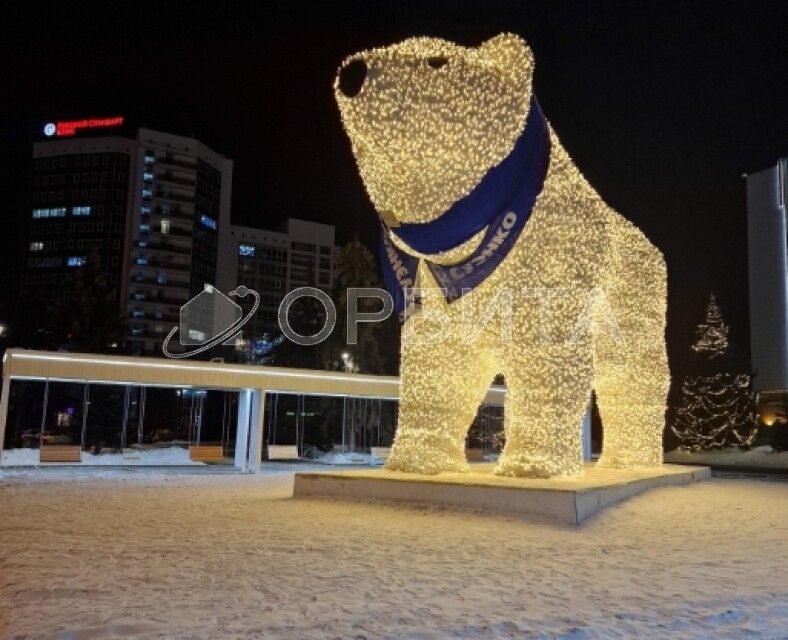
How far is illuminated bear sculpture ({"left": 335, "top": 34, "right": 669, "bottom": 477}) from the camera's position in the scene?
7.49m

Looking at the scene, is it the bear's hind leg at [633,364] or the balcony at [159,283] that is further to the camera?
the balcony at [159,283]

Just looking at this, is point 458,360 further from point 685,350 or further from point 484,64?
point 685,350

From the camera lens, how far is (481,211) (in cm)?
780

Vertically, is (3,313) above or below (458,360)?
above

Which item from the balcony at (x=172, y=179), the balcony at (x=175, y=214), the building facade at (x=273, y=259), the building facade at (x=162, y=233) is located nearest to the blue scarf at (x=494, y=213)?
the building facade at (x=162, y=233)

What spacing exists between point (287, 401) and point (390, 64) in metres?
31.5

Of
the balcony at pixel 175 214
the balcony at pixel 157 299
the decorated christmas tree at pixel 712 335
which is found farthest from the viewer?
the balcony at pixel 175 214

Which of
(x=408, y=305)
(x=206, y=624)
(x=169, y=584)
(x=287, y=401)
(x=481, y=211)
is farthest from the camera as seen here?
(x=287, y=401)

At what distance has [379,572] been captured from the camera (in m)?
4.83

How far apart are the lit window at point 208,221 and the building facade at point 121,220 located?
2751 millimetres

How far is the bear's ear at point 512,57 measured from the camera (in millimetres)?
7621

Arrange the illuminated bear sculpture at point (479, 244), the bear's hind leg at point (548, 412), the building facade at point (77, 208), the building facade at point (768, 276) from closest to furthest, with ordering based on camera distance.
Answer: the illuminated bear sculpture at point (479, 244), the bear's hind leg at point (548, 412), the building facade at point (768, 276), the building facade at point (77, 208)

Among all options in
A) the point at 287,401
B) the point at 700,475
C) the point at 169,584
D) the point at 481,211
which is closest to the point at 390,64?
the point at 481,211

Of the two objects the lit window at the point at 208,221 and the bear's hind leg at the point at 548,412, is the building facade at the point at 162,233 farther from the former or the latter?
the bear's hind leg at the point at 548,412
